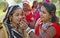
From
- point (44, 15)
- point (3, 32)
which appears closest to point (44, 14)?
point (44, 15)

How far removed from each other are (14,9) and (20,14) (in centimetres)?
9

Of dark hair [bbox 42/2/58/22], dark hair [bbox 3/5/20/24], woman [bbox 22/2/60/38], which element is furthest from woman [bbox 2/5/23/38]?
dark hair [bbox 42/2/58/22]

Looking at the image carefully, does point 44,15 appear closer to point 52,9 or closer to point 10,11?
point 52,9

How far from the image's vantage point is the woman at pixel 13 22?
2109 millimetres

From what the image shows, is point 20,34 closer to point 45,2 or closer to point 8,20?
point 8,20

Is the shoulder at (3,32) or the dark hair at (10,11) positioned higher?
the dark hair at (10,11)

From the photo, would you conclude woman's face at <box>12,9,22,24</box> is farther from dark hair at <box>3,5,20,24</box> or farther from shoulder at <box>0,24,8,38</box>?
shoulder at <box>0,24,8,38</box>

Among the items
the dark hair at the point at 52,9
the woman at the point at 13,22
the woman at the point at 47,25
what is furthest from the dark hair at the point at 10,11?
the dark hair at the point at 52,9

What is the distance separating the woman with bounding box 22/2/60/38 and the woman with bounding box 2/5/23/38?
0.20 metres

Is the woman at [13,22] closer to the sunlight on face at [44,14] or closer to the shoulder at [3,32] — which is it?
the shoulder at [3,32]

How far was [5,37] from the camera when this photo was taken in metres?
2.15

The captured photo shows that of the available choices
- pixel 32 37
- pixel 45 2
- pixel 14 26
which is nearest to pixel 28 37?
pixel 32 37

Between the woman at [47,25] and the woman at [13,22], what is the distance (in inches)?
7.9

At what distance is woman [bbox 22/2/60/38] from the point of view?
1799mm
